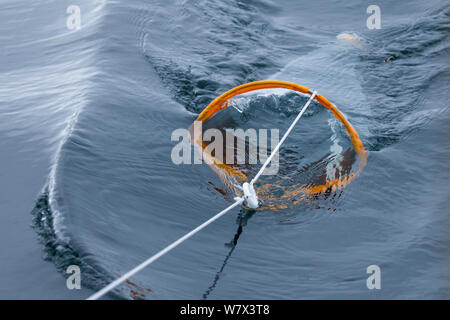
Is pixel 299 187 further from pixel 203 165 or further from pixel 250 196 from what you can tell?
pixel 203 165

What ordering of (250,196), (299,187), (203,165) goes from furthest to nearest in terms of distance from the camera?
(203,165) < (299,187) < (250,196)

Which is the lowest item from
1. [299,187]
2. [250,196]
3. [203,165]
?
[250,196]

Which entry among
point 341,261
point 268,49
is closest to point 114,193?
point 341,261

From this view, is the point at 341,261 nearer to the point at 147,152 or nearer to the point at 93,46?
the point at 147,152

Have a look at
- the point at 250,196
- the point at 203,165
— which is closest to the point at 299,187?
the point at 250,196

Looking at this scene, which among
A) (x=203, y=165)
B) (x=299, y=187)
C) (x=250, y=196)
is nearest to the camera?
(x=250, y=196)

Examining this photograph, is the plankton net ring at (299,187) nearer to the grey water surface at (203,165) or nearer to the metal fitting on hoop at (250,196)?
the grey water surface at (203,165)

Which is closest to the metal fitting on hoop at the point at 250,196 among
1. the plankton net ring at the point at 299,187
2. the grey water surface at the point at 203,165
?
the grey water surface at the point at 203,165

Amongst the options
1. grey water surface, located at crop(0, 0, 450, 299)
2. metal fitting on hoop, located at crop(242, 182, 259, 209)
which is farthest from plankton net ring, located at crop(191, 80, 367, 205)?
metal fitting on hoop, located at crop(242, 182, 259, 209)
